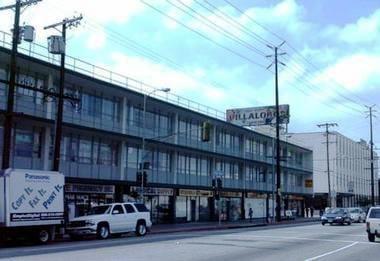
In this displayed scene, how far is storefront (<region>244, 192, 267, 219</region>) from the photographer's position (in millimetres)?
66375

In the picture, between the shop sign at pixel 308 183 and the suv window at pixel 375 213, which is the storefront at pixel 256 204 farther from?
the suv window at pixel 375 213

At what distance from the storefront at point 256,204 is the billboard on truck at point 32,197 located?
135 feet

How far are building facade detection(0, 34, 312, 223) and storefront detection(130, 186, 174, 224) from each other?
86 mm

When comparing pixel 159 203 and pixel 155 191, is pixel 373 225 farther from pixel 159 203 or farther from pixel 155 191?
pixel 159 203

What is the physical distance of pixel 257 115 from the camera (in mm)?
79812

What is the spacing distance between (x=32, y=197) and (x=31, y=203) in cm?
26

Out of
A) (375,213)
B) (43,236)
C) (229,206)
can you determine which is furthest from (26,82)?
(229,206)

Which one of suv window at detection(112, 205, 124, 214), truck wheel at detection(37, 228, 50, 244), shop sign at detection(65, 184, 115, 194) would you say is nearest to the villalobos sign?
shop sign at detection(65, 184, 115, 194)

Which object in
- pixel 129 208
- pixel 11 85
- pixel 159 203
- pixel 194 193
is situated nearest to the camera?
pixel 11 85

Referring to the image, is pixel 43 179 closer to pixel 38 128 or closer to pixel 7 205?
pixel 7 205

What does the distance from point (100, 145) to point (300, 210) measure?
48.5 meters

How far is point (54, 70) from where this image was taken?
3731cm

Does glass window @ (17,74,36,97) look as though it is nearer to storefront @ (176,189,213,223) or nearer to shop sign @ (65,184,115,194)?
shop sign @ (65,184,115,194)

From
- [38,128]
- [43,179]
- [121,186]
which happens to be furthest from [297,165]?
[43,179]
